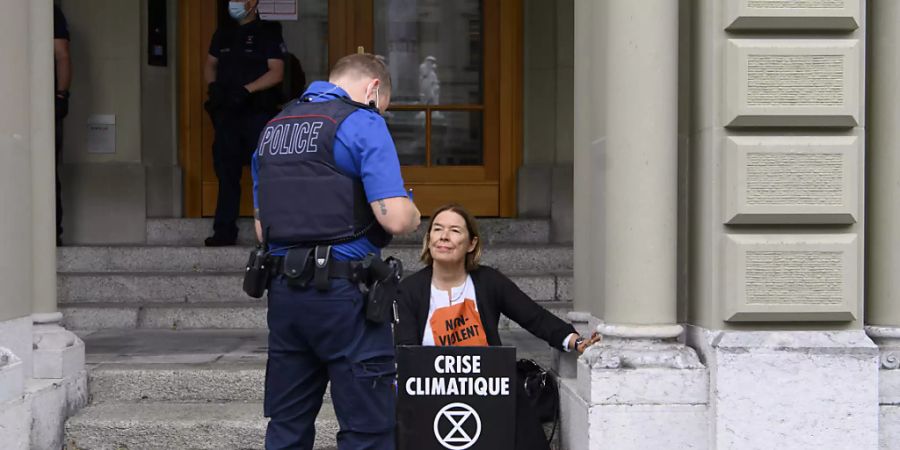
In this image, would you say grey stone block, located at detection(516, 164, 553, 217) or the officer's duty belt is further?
grey stone block, located at detection(516, 164, 553, 217)

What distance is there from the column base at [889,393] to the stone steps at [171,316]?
2406mm

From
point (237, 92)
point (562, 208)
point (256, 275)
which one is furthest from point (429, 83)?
point (256, 275)

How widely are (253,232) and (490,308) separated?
3.40 metres

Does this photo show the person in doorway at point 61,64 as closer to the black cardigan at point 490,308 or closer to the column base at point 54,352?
the column base at point 54,352

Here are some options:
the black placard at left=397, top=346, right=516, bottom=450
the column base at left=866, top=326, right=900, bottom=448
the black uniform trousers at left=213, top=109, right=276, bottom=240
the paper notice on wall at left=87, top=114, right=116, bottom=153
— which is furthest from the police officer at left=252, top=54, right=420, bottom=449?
the paper notice on wall at left=87, top=114, right=116, bottom=153

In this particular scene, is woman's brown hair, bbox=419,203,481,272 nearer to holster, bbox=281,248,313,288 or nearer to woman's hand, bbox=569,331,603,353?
woman's hand, bbox=569,331,603,353

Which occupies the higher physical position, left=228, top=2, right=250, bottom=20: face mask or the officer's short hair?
left=228, top=2, right=250, bottom=20: face mask

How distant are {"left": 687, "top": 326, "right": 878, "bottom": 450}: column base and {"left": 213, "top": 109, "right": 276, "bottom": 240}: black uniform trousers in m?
4.18

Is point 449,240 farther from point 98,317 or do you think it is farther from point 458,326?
point 98,317

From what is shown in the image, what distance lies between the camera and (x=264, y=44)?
7.92 m

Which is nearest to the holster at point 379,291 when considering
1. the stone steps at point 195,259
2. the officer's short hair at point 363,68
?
the officer's short hair at point 363,68

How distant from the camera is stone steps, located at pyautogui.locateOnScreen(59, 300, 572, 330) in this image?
22.5ft

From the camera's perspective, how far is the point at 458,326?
198 inches

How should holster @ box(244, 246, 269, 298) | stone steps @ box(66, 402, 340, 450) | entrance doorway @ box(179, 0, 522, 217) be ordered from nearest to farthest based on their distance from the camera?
1. holster @ box(244, 246, 269, 298)
2. stone steps @ box(66, 402, 340, 450)
3. entrance doorway @ box(179, 0, 522, 217)
